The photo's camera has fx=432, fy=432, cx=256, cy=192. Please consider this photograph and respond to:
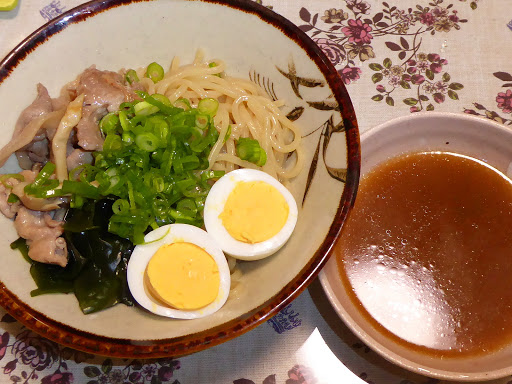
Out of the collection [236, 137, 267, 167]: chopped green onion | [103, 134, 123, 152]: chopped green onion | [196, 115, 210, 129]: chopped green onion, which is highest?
[103, 134, 123, 152]: chopped green onion

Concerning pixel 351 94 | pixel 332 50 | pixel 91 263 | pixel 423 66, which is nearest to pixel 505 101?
pixel 423 66

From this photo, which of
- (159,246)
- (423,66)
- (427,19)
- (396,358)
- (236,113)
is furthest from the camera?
(427,19)

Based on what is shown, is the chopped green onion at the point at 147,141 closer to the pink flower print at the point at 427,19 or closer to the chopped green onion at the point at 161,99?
the chopped green onion at the point at 161,99

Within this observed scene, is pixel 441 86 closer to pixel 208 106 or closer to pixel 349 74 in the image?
pixel 349 74

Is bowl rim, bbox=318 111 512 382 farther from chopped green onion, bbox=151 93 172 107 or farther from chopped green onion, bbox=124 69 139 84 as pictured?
chopped green onion, bbox=124 69 139 84

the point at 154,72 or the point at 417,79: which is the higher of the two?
the point at 154,72

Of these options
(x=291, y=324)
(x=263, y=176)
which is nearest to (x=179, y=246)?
(x=263, y=176)

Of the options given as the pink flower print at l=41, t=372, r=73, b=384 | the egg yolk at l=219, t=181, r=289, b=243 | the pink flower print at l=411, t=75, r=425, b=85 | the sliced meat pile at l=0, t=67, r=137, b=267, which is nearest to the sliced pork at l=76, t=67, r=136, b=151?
the sliced meat pile at l=0, t=67, r=137, b=267

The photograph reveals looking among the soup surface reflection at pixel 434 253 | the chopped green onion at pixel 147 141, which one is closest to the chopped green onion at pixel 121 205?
the chopped green onion at pixel 147 141
